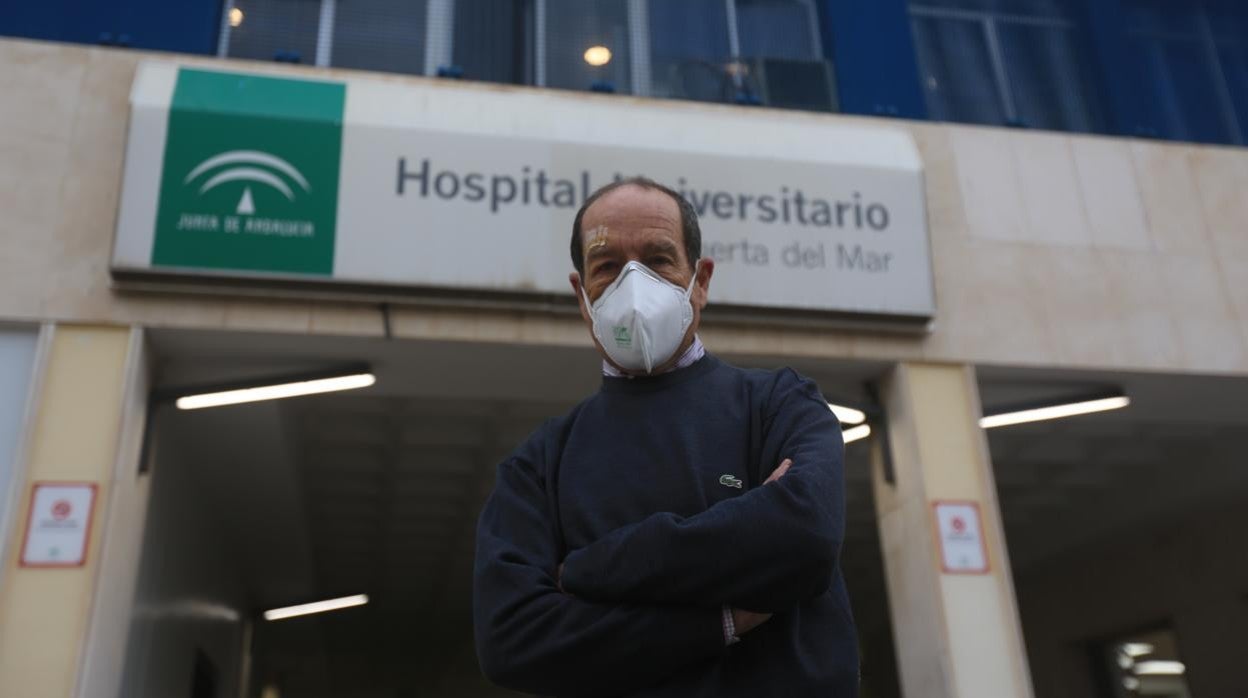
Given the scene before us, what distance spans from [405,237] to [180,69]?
4.33 feet

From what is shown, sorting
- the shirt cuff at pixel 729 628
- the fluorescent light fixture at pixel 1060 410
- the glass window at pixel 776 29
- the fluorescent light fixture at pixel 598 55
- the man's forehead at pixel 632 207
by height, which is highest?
the glass window at pixel 776 29

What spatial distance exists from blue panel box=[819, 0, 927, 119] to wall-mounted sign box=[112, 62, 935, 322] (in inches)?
11.2

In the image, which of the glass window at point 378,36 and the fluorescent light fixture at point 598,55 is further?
the fluorescent light fixture at point 598,55

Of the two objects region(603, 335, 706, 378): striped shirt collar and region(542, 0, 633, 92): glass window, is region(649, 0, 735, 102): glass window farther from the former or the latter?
region(603, 335, 706, 378): striped shirt collar

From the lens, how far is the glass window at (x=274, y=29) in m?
5.30

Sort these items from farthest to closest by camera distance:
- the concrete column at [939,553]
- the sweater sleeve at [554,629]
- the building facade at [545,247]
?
the concrete column at [939,553] → the building facade at [545,247] → the sweater sleeve at [554,629]

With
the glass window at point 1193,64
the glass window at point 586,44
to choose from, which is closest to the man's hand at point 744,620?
the glass window at point 586,44

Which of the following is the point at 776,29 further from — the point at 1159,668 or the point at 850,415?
the point at 1159,668

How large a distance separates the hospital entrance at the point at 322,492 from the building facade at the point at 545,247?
4 cm

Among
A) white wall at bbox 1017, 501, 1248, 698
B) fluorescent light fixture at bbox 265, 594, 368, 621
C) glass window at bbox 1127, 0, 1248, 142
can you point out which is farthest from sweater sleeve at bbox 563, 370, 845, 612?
fluorescent light fixture at bbox 265, 594, 368, 621

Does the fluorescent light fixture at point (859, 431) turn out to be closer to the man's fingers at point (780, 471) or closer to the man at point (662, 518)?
the man at point (662, 518)

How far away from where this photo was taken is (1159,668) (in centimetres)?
961

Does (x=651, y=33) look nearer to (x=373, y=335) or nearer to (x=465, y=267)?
(x=465, y=267)

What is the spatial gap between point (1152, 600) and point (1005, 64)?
526cm
